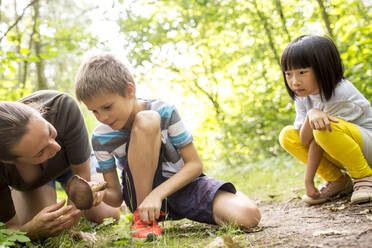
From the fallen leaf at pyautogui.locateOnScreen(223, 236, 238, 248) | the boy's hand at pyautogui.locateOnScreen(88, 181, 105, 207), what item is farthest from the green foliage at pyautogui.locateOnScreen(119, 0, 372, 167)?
the fallen leaf at pyautogui.locateOnScreen(223, 236, 238, 248)

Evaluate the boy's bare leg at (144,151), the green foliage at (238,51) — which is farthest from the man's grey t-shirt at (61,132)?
the green foliage at (238,51)

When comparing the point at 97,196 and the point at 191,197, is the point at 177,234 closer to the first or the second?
the point at 191,197

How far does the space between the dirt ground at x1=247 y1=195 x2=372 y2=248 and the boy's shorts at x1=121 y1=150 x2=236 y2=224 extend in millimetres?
344

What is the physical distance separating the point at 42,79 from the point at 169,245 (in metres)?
7.07

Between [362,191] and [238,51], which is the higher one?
A: [238,51]

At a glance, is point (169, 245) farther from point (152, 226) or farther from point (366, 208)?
point (366, 208)

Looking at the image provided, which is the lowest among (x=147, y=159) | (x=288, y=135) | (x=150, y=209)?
(x=150, y=209)

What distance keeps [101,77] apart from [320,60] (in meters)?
1.45

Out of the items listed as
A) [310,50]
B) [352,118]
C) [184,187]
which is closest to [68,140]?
[184,187]

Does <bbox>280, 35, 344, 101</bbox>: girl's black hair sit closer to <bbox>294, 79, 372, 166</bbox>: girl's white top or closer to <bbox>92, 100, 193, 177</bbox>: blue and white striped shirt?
<bbox>294, 79, 372, 166</bbox>: girl's white top

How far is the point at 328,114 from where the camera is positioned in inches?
90.1

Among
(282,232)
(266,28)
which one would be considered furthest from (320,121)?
(266,28)

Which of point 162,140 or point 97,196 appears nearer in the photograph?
point 97,196

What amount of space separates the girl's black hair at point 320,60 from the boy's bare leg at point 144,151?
103 centimetres
